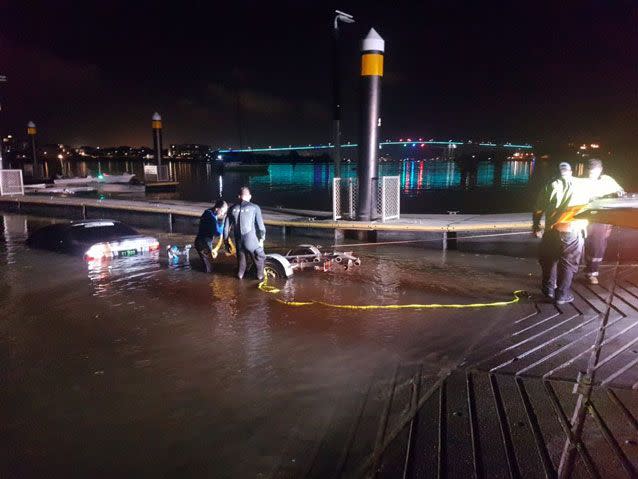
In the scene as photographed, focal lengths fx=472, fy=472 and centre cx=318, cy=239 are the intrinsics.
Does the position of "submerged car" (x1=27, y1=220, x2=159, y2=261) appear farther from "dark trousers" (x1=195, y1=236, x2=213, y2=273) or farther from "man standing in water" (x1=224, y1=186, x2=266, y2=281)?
"man standing in water" (x1=224, y1=186, x2=266, y2=281)

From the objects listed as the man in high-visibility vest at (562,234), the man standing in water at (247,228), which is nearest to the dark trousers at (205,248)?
the man standing in water at (247,228)

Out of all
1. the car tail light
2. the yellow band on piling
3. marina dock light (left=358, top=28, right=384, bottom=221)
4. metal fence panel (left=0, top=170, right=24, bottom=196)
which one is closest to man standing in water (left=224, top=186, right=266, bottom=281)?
the car tail light

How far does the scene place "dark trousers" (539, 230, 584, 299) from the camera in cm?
700

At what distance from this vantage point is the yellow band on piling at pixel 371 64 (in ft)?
42.7

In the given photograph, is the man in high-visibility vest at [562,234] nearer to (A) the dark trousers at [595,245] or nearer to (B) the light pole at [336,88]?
(A) the dark trousers at [595,245]

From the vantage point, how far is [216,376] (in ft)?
17.0

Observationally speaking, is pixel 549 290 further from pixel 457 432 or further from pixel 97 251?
pixel 97 251

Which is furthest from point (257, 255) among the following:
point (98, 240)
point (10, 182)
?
point (10, 182)

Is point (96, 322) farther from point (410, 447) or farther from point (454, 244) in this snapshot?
point (454, 244)

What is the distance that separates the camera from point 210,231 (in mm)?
9969

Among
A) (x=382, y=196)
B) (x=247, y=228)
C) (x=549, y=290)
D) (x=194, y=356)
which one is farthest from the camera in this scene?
(x=382, y=196)

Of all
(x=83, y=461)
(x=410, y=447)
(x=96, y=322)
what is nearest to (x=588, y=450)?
(x=410, y=447)

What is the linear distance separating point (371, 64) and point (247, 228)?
6.85 metres

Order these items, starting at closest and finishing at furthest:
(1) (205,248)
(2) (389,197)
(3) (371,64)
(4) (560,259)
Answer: (4) (560,259)
(1) (205,248)
(3) (371,64)
(2) (389,197)
